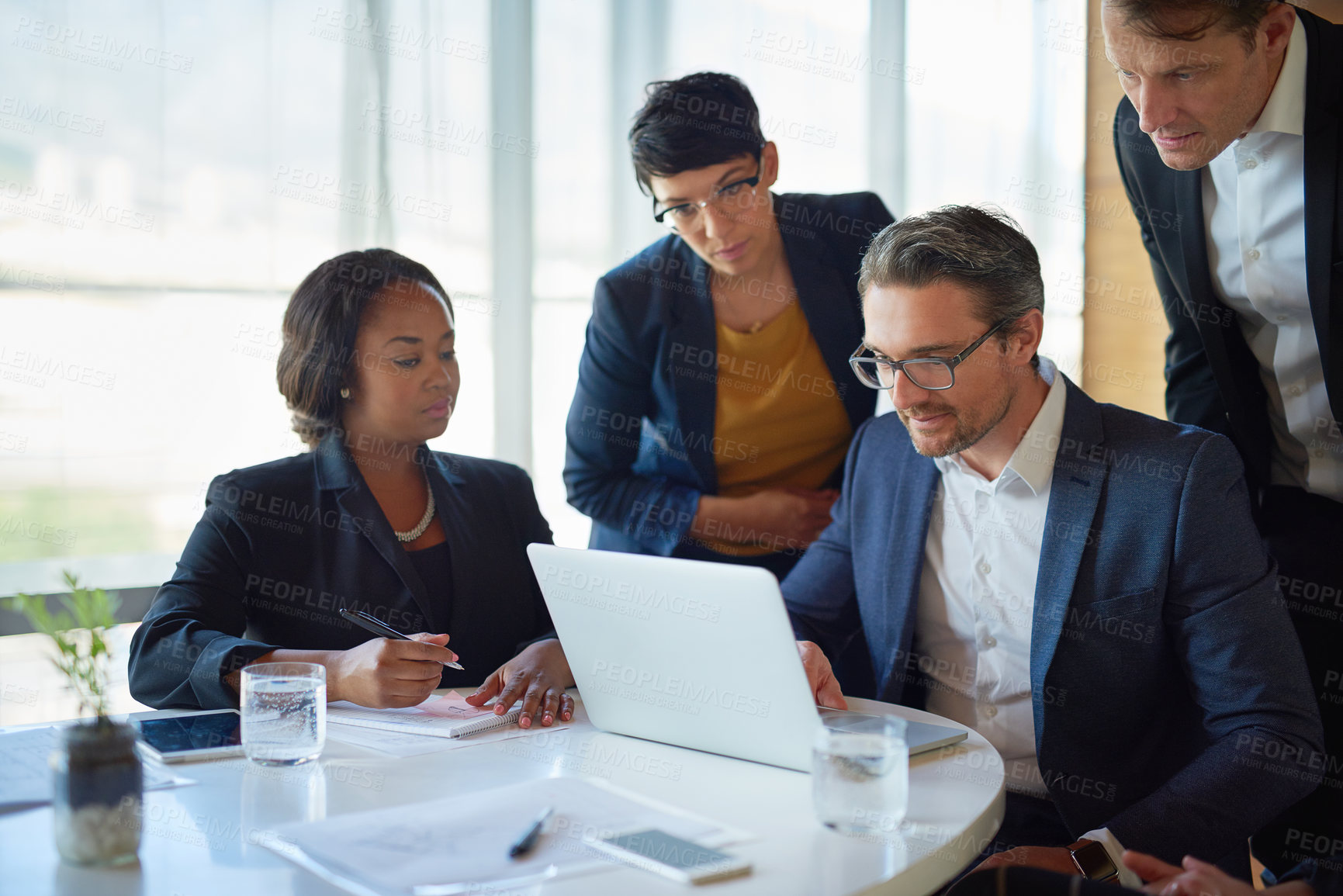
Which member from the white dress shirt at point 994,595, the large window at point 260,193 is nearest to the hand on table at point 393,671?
the white dress shirt at point 994,595

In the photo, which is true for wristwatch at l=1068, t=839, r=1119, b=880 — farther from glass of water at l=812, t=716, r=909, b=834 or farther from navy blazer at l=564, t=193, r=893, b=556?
navy blazer at l=564, t=193, r=893, b=556

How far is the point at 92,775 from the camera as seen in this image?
1.03m

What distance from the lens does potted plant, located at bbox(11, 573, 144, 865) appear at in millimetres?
1019

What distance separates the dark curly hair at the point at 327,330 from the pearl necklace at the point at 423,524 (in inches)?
8.3

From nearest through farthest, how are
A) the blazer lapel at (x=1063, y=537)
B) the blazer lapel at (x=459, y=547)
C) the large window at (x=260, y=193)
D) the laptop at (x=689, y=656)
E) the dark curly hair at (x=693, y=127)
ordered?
the laptop at (x=689, y=656)
the blazer lapel at (x=1063, y=537)
the blazer lapel at (x=459, y=547)
the dark curly hair at (x=693, y=127)
the large window at (x=260, y=193)

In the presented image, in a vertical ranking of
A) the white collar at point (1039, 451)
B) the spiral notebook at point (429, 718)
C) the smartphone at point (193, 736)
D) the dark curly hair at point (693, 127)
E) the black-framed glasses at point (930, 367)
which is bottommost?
the spiral notebook at point (429, 718)

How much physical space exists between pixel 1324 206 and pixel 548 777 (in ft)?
4.97

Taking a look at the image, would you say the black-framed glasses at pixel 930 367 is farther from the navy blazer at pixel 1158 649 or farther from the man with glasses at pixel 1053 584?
the navy blazer at pixel 1158 649

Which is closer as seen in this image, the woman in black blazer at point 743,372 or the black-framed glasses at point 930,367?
the black-framed glasses at point 930,367

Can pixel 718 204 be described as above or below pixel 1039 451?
above

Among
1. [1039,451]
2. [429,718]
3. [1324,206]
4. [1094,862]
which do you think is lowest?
[1094,862]

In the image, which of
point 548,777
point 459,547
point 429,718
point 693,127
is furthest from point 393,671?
point 693,127

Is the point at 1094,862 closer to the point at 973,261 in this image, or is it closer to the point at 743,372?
the point at 973,261

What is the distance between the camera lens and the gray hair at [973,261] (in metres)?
1.74
